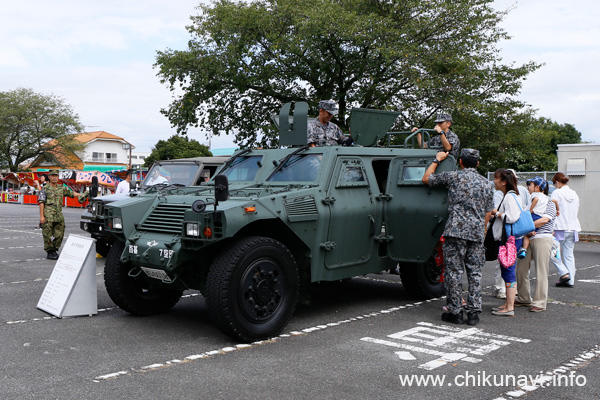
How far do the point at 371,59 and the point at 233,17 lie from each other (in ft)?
15.2

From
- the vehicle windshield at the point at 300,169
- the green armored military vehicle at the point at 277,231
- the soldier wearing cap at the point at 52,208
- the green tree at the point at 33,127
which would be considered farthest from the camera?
the green tree at the point at 33,127

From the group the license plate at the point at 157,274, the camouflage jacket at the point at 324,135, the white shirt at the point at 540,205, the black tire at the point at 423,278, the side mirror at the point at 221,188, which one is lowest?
the black tire at the point at 423,278

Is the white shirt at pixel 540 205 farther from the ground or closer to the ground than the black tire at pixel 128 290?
farther from the ground

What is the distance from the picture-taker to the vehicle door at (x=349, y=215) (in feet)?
21.8

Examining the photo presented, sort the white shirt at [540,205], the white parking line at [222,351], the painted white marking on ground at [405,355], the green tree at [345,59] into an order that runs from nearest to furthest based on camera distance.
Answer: the white parking line at [222,351] < the painted white marking on ground at [405,355] < the white shirt at [540,205] < the green tree at [345,59]

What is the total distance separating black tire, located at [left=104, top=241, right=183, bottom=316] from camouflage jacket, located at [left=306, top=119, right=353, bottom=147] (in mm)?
2925

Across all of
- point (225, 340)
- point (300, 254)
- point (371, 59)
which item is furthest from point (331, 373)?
point (371, 59)

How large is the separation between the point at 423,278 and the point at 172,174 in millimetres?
5761

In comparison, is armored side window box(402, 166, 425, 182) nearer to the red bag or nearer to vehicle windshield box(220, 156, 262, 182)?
the red bag

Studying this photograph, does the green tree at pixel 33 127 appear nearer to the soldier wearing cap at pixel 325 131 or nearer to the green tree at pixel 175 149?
the green tree at pixel 175 149

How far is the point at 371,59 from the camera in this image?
59.7 feet

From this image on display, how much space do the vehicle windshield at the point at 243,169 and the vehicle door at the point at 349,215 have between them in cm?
117

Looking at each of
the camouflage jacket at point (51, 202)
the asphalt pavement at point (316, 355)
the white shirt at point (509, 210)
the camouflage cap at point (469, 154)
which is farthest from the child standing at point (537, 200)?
the camouflage jacket at point (51, 202)

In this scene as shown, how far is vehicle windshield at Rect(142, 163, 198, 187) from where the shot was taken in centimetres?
1137
